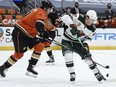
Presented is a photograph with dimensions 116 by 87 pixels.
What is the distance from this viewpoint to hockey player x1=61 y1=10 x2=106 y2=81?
4652 millimetres

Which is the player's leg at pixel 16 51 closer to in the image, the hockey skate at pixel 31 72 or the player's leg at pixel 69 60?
the hockey skate at pixel 31 72

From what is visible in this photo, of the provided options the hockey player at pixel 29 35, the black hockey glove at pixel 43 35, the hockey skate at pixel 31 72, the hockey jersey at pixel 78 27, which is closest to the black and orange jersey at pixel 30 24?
the hockey player at pixel 29 35

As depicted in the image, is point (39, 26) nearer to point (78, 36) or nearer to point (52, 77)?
point (78, 36)

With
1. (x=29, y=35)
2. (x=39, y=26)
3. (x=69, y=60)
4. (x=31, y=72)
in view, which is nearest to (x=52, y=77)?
(x=31, y=72)

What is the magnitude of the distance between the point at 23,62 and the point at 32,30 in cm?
225

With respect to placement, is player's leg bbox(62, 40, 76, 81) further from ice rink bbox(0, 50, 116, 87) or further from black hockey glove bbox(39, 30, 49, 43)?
black hockey glove bbox(39, 30, 49, 43)

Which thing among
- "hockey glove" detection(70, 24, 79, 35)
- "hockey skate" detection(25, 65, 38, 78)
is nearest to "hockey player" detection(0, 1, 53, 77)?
"hockey skate" detection(25, 65, 38, 78)

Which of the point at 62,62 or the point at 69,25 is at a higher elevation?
the point at 69,25

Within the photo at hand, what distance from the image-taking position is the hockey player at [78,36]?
183 inches

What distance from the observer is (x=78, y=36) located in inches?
193

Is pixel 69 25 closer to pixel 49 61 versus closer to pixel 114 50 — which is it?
pixel 49 61

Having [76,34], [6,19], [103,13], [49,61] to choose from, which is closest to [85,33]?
[76,34]

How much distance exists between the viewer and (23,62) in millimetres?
7051

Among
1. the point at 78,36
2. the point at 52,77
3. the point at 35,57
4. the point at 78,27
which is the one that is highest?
the point at 78,27
